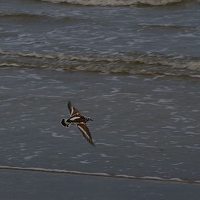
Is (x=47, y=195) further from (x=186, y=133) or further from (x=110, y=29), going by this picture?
(x=110, y=29)

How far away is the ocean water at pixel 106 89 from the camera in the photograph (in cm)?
586

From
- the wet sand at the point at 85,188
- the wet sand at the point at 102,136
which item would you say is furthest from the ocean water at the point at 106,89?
the wet sand at the point at 85,188

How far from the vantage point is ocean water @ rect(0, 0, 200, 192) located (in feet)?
19.2

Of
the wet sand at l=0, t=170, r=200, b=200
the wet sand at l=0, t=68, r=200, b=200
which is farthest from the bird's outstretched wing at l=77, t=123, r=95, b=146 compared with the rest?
the wet sand at l=0, t=170, r=200, b=200

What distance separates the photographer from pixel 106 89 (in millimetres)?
7680

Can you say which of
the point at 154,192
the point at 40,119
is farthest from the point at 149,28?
the point at 154,192

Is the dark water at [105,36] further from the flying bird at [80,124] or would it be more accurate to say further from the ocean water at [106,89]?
the flying bird at [80,124]

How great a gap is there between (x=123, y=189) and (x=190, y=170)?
58 centimetres

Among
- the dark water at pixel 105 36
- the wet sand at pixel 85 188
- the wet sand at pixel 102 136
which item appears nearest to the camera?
the wet sand at pixel 85 188

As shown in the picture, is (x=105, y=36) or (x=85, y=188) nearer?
(x=85, y=188)

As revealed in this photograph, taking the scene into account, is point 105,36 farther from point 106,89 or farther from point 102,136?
point 102,136

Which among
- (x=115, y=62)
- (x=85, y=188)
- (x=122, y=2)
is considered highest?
(x=122, y=2)

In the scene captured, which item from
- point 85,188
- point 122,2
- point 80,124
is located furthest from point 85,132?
point 122,2

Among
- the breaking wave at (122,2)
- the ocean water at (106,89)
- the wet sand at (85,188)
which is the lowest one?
the wet sand at (85,188)
